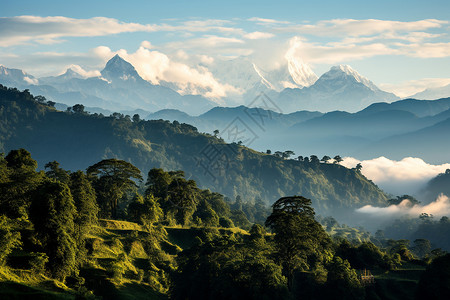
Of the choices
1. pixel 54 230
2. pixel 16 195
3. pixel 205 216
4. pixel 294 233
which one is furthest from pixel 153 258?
pixel 205 216

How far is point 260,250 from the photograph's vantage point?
275 ft

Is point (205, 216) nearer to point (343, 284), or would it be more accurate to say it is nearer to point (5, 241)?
point (343, 284)

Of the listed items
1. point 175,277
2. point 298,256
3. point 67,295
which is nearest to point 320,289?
point 298,256

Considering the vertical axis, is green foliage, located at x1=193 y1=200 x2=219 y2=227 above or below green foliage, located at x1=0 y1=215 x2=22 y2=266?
above

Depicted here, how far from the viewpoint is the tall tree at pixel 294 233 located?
252ft

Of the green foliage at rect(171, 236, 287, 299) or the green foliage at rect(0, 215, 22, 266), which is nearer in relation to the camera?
the green foliage at rect(0, 215, 22, 266)

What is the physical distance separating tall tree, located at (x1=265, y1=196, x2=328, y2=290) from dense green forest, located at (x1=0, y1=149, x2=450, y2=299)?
0.18 m

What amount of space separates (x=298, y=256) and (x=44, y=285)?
44.6m

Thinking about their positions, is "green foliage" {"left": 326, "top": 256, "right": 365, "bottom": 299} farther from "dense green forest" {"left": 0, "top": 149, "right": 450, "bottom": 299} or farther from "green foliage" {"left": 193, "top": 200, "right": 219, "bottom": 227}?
"green foliage" {"left": 193, "top": 200, "right": 219, "bottom": 227}

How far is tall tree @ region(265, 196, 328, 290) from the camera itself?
76.7m

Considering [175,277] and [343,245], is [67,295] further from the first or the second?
[343,245]

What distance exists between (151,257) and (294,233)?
105ft

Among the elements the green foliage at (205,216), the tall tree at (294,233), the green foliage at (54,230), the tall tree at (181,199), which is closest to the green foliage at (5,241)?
the green foliage at (54,230)

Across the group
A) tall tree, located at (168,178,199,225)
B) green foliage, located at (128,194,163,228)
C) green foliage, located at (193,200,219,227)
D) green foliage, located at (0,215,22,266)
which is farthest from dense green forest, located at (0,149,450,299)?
green foliage, located at (193,200,219,227)
